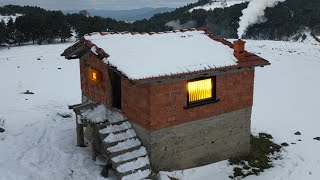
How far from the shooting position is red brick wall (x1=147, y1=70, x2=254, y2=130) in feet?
38.7

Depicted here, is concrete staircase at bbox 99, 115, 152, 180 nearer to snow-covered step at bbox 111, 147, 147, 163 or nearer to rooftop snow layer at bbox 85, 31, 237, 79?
snow-covered step at bbox 111, 147, 147, 163

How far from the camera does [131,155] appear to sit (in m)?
11.8

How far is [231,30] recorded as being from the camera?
3066 inches

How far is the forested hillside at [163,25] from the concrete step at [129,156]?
1481 inches

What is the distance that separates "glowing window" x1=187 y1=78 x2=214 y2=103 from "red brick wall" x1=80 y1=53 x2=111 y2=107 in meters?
2.95

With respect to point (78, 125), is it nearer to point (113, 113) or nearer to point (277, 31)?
point (113, 113)

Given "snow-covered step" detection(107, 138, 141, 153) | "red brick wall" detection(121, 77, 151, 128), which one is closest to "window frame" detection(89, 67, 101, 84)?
"red brick wall" detection(121, 77, 151, 128)

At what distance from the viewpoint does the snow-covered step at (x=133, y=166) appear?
11.2m

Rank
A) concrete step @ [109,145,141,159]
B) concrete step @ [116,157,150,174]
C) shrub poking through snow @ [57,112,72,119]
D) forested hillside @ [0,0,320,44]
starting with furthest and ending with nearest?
1. forested hillside @ [0,0,320,44]
2. shrub poking through snow @ [57,112,72,119]
3. concrete step @ [109,145,141,159]
4. concrete step @ [116,157,150,174]

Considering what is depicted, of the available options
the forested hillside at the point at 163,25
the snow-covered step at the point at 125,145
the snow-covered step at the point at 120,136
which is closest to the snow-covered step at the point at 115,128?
the snow-covered step at the point at 120,136

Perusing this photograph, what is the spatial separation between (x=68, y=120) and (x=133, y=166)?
22.3 feet

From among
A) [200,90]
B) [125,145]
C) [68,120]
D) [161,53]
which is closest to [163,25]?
[68,120]

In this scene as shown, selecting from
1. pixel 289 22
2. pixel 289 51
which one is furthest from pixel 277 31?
pixel 289 51

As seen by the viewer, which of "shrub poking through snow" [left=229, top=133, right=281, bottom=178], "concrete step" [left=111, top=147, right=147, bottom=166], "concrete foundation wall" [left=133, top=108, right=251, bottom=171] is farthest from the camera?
"shrub poking through snow" [left=229, top=133, right=281, bottom=178]
